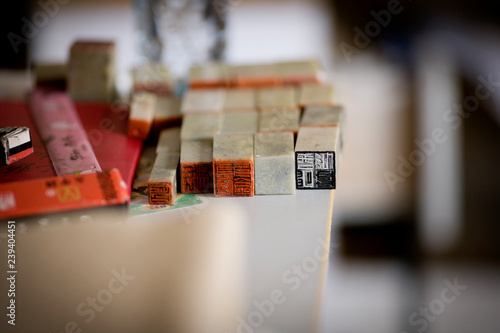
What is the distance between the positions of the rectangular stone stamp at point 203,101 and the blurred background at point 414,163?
68 cm

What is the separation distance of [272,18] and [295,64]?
1.97 m

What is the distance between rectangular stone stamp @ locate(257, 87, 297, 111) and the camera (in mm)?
1369

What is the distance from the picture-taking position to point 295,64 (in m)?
1.56

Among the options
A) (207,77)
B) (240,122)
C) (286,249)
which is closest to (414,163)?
(207,77)

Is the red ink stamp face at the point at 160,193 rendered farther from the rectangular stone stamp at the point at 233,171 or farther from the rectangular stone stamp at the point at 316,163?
the rectangular stone stamp at the point at 316,163

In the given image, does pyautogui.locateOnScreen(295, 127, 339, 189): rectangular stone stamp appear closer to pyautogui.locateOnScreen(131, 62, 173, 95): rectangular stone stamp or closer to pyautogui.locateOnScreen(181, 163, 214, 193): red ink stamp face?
pyautogui.locateOnScreen(181, 163, 214, 193): red ink stamp face

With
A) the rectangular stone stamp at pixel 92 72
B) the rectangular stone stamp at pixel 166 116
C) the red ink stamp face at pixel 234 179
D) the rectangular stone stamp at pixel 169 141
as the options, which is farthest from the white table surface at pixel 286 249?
the rectangular stone stamp at pixel 92 72

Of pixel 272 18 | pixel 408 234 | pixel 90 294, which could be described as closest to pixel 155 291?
pixel 90 294

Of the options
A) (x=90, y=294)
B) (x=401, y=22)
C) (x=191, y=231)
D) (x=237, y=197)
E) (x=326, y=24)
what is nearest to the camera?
(x=90, y=294)

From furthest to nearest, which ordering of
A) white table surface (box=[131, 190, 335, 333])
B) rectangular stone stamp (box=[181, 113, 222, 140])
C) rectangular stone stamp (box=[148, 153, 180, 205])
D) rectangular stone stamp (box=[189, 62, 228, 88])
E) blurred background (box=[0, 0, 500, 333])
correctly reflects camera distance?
blurred background (box=[0, 0, 500, 333]) < rectangular stone stamp (box=[189, 62, 228, 88]) < rectangular stone stamp (box=[181, 113, 222, 140]) < rectangular stone stamp (box=[148, 153, 180, 205]) < white table surface (box=[131, 190, 335, 333])

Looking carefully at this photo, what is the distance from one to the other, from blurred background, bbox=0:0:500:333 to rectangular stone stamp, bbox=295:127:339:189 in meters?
0.81

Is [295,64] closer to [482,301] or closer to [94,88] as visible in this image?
[94,88]

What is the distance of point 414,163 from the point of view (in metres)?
2.50

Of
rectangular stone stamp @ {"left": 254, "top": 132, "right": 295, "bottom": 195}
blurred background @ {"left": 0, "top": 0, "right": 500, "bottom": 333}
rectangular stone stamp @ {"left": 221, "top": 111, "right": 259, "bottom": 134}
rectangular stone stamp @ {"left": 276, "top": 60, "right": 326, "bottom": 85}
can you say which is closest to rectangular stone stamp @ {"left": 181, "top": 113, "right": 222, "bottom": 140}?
rectangular stone stamp @ {"left": 221, "top": 111, "right": 259, "bottom": 134}
